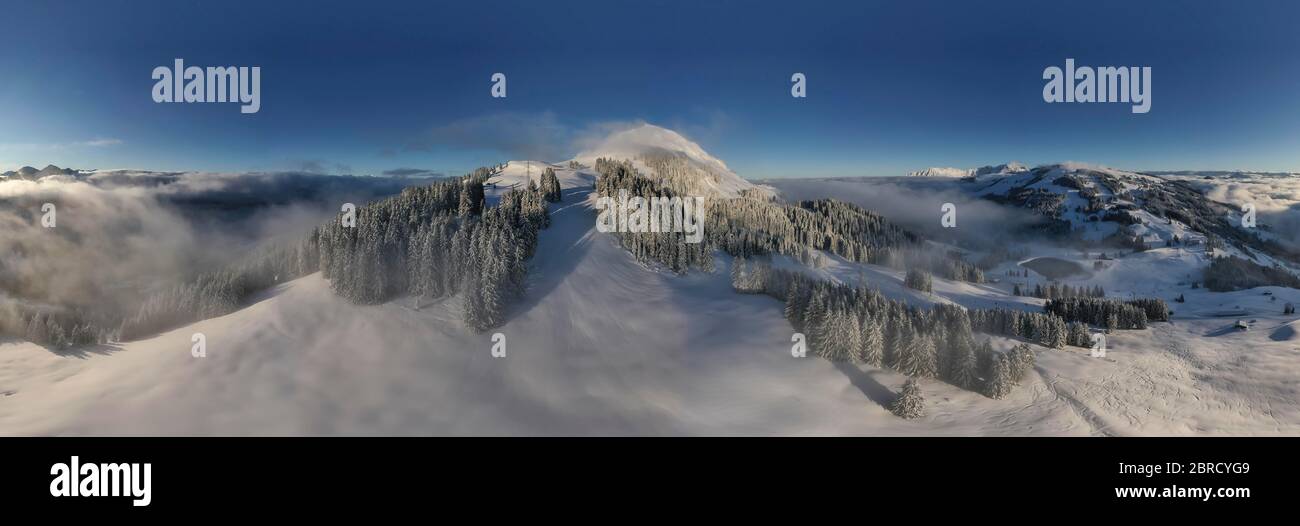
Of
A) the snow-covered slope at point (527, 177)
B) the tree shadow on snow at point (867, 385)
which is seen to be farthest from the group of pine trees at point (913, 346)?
the snow-covered slope at point (527, 177)

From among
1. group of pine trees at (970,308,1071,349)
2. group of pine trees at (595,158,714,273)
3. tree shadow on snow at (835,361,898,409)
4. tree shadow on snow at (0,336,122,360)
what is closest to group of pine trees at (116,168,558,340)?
tree shadow on snow at (0,336,122,360)

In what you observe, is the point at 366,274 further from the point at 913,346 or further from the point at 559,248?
the point at 913,346

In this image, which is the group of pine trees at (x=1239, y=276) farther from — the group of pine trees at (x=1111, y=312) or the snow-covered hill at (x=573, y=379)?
the snow-covered hill at (x=573, y=379)

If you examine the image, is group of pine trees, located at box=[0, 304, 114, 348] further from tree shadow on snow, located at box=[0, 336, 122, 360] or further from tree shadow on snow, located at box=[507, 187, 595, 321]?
tree shadow on snow, located at box=[507, 187, 595, 321]

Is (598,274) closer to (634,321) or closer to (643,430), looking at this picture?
(634,321)

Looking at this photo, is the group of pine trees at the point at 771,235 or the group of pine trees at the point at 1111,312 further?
the group of pine trees at the point at 1111,312

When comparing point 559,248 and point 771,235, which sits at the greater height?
point 771,235

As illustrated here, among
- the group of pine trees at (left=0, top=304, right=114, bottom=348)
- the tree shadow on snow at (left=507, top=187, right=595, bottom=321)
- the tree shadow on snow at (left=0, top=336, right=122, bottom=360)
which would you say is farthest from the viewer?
the tree shadow on snow at (left=507, top=187, right=595, bottom=321)

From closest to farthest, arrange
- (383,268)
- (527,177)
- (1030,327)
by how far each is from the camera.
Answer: (383,268), (1030,327), (527,177)

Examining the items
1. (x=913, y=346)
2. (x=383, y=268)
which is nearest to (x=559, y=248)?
(x=383, y=268)
